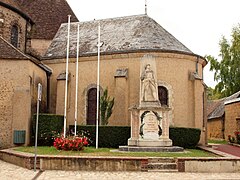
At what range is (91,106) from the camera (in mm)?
23328

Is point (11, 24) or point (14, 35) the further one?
point (14, 35)

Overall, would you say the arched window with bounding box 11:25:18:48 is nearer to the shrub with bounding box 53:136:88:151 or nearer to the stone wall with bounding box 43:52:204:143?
the stone wall with bounding box 43:52:204:143

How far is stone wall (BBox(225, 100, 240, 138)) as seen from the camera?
95.5 ft

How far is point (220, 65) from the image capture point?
40.6 metres

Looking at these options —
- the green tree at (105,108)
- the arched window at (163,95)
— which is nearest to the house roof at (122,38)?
the arched window at (163,95)

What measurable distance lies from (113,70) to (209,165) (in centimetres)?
1185

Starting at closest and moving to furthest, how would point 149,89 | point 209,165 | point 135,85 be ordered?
point 209,165
point 149,89
point 135,85

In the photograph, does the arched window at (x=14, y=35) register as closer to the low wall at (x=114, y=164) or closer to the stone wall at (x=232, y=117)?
the low wall at (x=114, y=164)

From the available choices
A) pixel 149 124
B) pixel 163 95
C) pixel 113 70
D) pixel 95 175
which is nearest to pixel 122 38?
pixel 113 70

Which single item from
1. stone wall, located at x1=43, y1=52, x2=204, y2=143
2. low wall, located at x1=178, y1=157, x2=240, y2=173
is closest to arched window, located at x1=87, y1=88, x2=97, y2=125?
stone wall, located at x1=43, y1=52, x2=204, y2=143

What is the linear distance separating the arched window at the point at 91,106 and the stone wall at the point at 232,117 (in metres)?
13.0

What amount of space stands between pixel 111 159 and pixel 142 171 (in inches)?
48.6

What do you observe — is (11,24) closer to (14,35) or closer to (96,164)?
(14,35)

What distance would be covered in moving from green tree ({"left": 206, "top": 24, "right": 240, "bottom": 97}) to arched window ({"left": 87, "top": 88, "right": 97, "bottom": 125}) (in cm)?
2228
